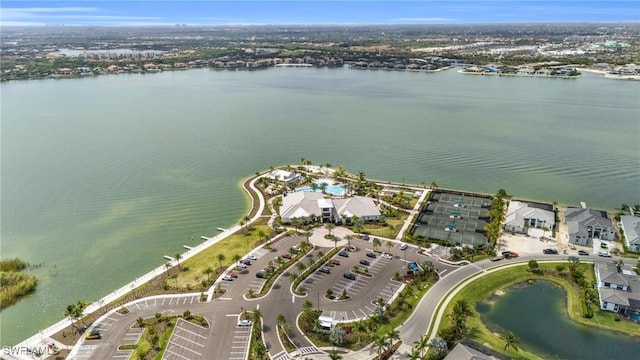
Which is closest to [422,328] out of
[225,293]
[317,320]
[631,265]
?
[317,320]

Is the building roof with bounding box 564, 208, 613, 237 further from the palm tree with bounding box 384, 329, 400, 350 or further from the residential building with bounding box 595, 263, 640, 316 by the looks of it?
the palm tree with bounding box 384, 329, 400, 350

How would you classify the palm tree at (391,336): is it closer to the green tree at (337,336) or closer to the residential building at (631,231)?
the green tree at (337,336)

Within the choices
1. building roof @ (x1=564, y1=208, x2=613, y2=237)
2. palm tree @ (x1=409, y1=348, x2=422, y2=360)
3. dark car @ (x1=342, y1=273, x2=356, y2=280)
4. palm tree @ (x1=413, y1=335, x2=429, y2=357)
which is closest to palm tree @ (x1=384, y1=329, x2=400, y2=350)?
palm tree @ (x1=413, y1=335, x2=429, y2=357)

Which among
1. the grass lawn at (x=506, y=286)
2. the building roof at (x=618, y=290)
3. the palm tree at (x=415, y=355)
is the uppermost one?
the building roof at (x=618, y=290)

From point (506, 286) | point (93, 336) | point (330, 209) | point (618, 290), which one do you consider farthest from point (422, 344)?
point (330, 209)

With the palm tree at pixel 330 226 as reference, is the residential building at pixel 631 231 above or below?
above

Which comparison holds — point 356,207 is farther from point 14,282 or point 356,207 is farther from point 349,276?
point 14,282

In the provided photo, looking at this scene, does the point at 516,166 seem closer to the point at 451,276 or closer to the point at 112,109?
the point at 451,276

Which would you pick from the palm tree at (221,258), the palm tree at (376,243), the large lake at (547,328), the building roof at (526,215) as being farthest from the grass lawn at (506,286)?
the palm tree at (221,258)
